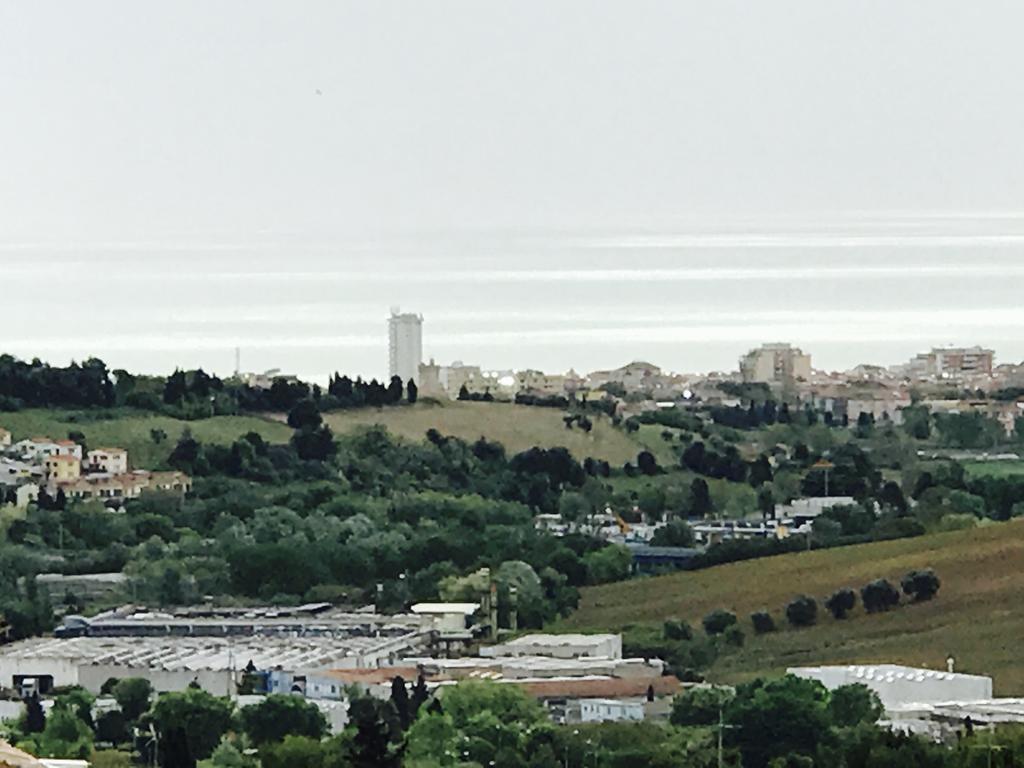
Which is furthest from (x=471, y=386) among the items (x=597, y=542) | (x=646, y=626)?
(x=646, y=626)

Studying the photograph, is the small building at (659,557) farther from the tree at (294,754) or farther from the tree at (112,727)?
the tree at (294,754)

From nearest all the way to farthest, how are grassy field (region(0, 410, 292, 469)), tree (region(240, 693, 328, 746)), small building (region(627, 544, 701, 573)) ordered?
tree (region(240, 693, 328, 746)), small building (region(627, 544, 701, 573)), grassy field (region(0, 410, 292, 469))

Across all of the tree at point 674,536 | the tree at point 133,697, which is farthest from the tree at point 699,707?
the tree at point 674,536

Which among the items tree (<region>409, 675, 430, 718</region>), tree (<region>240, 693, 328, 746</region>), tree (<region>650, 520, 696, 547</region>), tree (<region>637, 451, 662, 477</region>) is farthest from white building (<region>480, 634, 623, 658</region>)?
tree (<region>637, 451, 662, 477</region>)

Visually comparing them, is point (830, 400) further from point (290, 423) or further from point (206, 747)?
point (206, 747)

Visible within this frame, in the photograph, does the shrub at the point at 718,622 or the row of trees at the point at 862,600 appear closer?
the shrub at the point at 718,622

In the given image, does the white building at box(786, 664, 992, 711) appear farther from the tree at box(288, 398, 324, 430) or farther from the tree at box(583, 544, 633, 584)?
the tree at box(288, 398, 324, 430)
